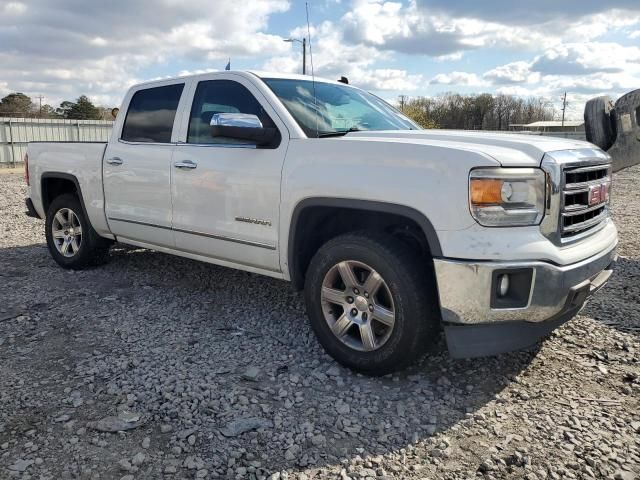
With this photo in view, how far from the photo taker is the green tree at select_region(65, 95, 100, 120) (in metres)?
47.1

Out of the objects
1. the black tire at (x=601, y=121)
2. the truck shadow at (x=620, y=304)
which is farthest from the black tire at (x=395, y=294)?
the black tire at (x=601, y=121)

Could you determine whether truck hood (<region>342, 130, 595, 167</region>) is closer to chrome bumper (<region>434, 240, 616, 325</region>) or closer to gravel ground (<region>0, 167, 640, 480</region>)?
chrome bumper (<region>434, 240, 616, 325</region>)

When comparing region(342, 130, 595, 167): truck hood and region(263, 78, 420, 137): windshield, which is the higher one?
region(263, 78, 420, 137): windshield

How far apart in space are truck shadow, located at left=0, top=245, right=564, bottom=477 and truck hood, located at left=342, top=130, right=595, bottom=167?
1.43m

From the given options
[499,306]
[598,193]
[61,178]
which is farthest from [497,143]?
[61,178]

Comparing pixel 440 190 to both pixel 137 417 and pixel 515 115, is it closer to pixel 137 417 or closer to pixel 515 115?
pixel 137 417

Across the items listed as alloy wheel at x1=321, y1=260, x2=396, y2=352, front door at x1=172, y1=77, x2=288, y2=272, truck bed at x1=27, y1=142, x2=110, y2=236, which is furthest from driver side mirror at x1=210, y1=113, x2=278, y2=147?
truck bed at x1=27, y1=142, x2=110, y2=236

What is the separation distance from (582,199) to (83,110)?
2031 inches

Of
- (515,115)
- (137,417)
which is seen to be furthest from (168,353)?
(515,115)

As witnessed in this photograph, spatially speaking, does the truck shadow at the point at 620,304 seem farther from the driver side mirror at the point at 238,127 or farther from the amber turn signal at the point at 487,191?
the driver side mirror at the point at 238,127

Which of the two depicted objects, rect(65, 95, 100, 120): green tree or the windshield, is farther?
rect(65, 95, 100, 120): green tree

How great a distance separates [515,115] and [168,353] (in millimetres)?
86852

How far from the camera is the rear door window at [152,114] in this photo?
485 centimetres

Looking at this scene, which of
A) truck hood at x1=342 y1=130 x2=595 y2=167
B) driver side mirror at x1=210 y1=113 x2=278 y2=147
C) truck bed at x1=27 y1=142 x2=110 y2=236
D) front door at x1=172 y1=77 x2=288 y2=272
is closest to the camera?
truck hood at x1=342 y1=130 x2=595 y2=167
